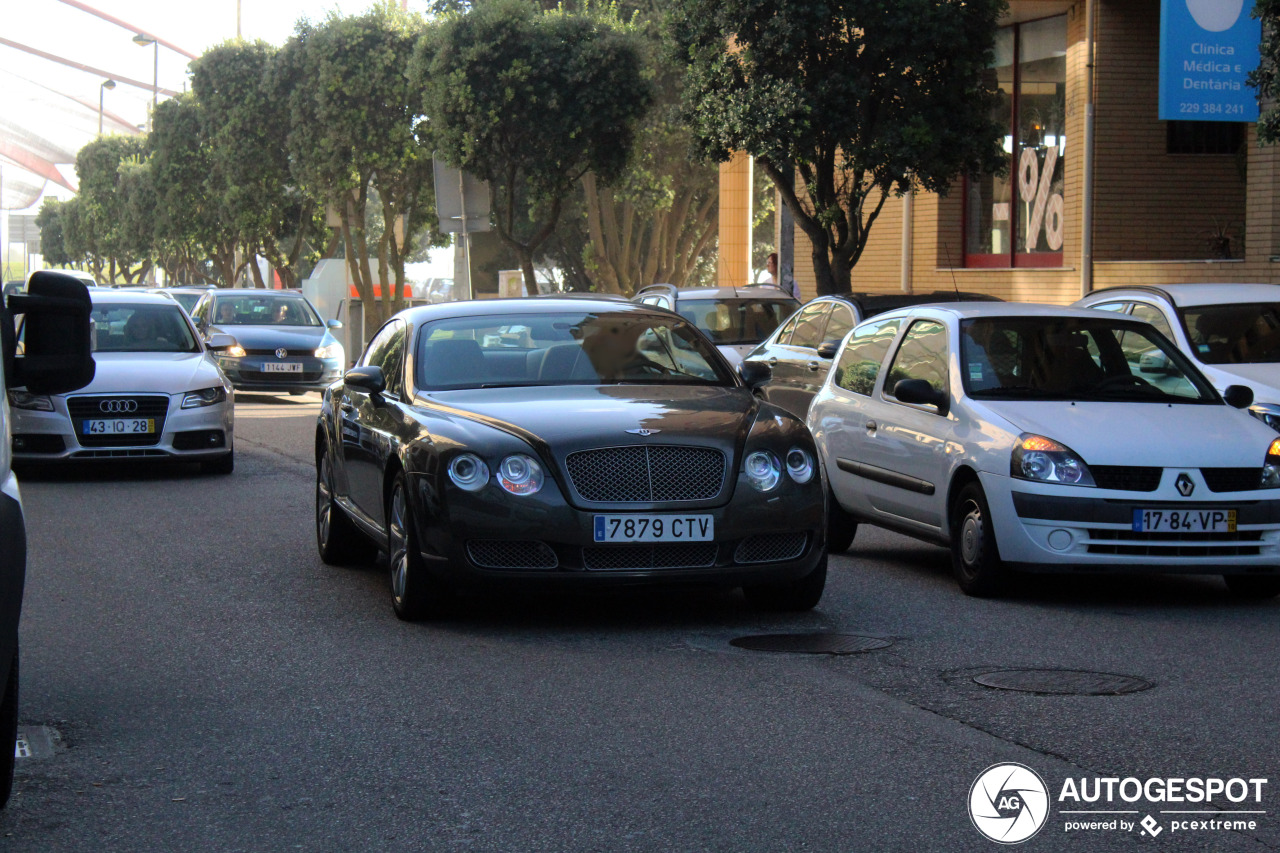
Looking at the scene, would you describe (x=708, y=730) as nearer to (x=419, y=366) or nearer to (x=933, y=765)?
(x=933, y=765)

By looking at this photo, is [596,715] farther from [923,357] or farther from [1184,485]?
[923,357]

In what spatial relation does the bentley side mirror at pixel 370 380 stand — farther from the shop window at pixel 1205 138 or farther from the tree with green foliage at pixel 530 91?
the tree with green foliage at pixel 530 91

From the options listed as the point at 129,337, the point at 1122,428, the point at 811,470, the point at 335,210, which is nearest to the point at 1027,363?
the point at 1122,428

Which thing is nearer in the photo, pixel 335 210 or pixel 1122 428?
pixel 1122 428

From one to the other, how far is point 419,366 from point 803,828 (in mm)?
4432

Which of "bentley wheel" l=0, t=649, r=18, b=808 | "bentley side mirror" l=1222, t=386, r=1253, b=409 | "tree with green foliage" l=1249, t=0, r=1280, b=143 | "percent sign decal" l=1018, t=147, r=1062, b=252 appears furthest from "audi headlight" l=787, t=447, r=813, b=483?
"percent sign decal" l=1018, t=147, r=1062, b=252

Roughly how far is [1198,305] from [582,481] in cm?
594

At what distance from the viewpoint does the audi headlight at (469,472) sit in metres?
7.20

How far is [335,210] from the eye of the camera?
136ft

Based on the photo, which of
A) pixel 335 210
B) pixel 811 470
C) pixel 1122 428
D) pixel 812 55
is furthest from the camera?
pixel 335 210

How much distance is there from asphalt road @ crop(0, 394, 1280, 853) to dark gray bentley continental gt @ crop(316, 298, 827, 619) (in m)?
0.30

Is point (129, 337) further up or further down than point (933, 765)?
further up

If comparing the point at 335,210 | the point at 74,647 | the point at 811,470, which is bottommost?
the point at 74,647

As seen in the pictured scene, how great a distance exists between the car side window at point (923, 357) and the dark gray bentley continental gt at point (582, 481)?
1.39 m
